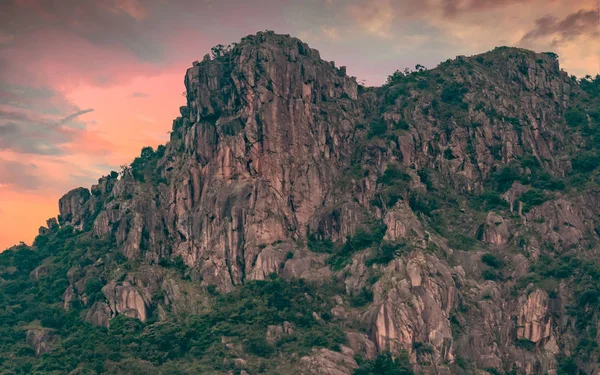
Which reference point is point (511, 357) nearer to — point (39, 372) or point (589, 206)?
point (589, 206)

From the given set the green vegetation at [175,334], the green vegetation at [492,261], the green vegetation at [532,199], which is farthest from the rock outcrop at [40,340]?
the green vegetation at [532,199]

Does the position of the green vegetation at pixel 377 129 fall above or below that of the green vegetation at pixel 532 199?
above

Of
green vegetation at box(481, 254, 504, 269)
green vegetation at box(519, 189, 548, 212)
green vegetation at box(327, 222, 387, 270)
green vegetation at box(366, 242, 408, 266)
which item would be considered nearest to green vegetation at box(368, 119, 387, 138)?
green vegetation at box(327, 222, 387, 270)

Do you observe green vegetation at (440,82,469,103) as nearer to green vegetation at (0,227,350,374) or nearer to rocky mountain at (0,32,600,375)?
rocky mountain at (0,32,600,375)

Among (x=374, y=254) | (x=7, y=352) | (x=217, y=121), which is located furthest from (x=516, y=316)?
(x=7, y=352)

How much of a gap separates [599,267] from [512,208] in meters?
21.5

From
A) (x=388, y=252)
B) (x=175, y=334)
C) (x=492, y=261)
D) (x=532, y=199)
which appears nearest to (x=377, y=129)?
(x=532, y=199)

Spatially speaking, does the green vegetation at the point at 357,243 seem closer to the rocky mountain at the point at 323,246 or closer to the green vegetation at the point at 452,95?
the rocky mountain at the point at 323,246

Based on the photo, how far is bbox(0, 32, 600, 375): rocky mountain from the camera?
15150 centimetres

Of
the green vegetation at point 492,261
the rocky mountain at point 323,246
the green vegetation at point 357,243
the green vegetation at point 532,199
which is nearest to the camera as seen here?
the rocky mountain at point 323,246

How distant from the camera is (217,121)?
18700cm

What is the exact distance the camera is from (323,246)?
577 feet

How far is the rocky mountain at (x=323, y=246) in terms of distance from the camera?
497ft

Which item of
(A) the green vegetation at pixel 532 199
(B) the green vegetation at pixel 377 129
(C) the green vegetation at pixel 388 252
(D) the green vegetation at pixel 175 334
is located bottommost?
(D) the green vegetation at pixel 175 334
